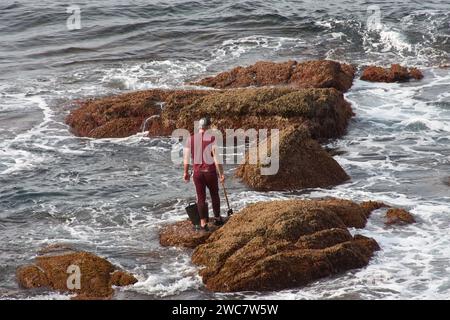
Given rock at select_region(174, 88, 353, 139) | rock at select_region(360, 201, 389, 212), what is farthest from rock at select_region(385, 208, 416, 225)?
rock at select_region(174, 88, 353, 139)

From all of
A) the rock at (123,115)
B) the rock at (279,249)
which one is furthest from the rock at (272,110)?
the rock at (279,249)

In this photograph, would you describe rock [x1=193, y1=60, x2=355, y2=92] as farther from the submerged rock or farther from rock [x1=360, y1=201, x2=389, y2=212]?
rock [x1=360, y1=201, x2=389, y2=212]

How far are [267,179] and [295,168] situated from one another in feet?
1.88

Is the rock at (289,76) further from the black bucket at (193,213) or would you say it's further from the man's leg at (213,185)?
the black bucket at (193,213)

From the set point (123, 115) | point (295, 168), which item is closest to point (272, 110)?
point (295, 168)

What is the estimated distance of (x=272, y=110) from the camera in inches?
730

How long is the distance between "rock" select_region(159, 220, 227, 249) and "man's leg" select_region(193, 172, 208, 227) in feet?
0.57

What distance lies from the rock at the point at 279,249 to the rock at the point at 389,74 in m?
10.8

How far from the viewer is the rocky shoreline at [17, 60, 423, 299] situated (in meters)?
11.6

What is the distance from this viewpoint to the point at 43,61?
27734mm

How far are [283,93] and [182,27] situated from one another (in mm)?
13051

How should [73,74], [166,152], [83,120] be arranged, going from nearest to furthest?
1. [166,152]
2. [83,120]
3. [73,74]
